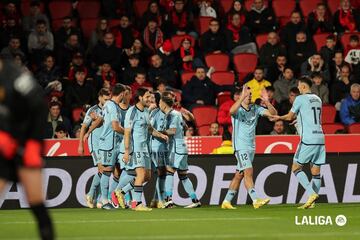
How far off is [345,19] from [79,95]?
6.71 m

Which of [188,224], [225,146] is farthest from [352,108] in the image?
[188,224]

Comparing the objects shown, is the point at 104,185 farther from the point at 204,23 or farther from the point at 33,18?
the point at 204,23

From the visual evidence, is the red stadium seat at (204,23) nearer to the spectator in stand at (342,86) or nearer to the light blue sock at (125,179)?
the spectator in stand at (342,86)

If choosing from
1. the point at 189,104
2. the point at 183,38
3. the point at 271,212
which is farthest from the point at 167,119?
the point at 183,38

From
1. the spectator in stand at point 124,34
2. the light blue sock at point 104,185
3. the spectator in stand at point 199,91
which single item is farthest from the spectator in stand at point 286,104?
the light blue sock at point 104,185

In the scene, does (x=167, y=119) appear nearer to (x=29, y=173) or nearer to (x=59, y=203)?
(x=59, y=203)

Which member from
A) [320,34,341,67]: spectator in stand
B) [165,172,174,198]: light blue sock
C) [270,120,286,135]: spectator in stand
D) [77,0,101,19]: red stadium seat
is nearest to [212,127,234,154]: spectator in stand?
[270,120,286,135]: spectator in stand

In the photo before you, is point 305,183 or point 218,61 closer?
point 305,183

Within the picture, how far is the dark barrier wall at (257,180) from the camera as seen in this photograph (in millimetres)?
17734

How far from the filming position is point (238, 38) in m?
23.3

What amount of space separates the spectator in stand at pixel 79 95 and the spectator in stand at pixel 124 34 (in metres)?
2.08

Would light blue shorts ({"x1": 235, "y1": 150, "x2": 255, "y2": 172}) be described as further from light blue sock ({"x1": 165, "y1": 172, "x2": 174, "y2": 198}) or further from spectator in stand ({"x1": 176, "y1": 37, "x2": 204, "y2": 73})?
spectator in stand ({"x1": 176, "y1": 37, "x2": 204, "y2": 73})

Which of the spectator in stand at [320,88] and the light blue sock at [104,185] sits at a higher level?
the spectator in stand at [320,88]

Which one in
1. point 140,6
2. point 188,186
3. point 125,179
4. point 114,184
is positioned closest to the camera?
point 125,179
